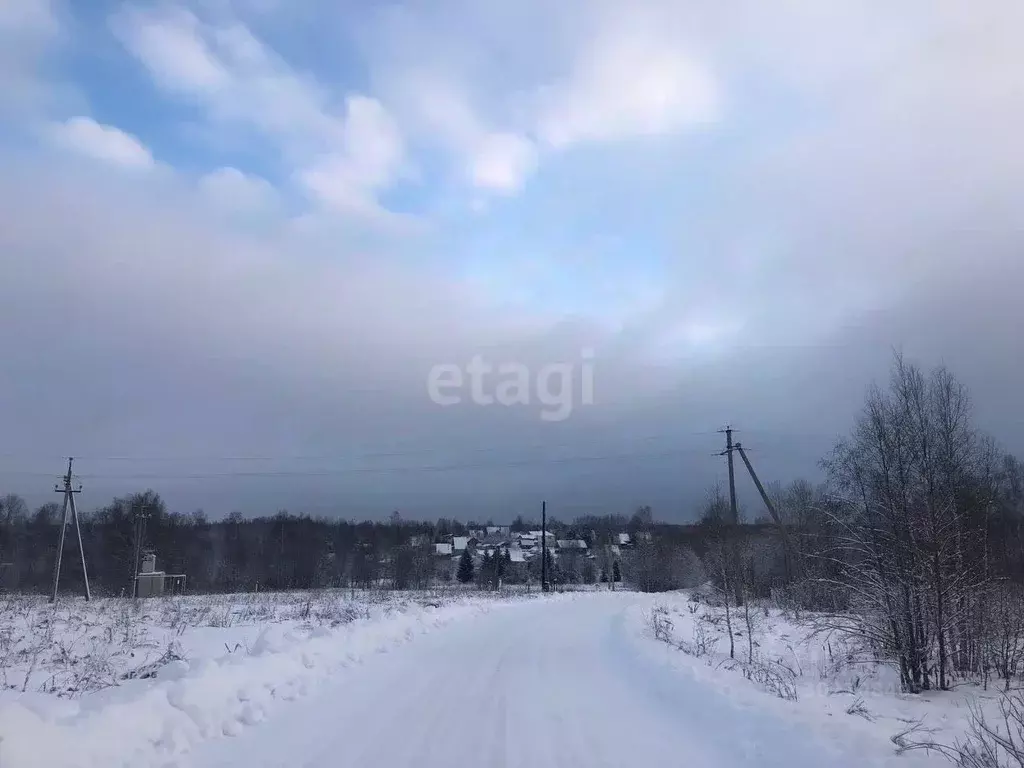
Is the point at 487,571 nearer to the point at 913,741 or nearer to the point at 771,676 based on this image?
the point at 771,676

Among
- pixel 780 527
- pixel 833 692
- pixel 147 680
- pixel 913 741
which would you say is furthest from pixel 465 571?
pixel 913 741

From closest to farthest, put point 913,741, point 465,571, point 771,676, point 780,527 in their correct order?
point 913,741
point 771,676
point 780,527
point 465,571

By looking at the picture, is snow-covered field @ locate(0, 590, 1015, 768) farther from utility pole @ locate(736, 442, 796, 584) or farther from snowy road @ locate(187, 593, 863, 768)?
utility pole @ locate(736, 442, 796, 584)

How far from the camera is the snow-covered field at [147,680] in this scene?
5426 mm

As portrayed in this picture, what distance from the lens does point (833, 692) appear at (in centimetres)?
1123

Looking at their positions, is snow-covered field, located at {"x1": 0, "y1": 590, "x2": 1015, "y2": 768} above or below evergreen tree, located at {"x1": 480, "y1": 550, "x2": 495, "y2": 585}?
above

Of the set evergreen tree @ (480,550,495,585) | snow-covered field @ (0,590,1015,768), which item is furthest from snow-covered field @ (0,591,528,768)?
evergreen tree @ (480,550,495,585)

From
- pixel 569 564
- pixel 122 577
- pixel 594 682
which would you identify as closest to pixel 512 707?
pixel 594 682

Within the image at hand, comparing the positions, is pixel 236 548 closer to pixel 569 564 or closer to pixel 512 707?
pixel 569 564

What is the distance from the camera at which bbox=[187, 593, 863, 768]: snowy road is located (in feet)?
20.3

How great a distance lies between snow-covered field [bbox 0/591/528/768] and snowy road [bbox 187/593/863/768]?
0.41 m

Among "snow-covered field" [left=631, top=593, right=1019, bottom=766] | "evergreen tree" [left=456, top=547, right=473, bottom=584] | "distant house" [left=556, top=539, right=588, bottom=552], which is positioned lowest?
"evergreen tree" [left=456, top=547, right=473, bottom=584]

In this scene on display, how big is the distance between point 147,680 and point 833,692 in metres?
10.8

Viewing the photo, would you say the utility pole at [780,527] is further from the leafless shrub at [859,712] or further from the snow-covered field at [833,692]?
the leafless shrub at [859,712]
